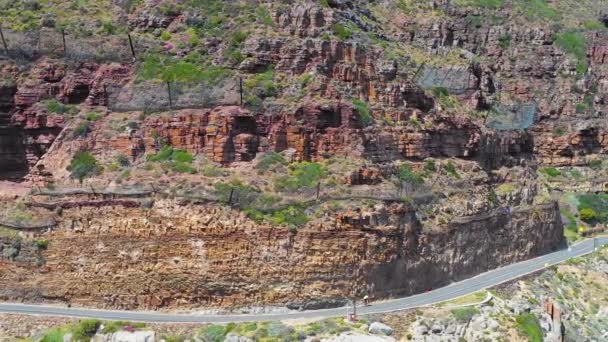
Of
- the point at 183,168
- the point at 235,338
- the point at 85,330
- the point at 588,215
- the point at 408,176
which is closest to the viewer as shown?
the point at 235,338

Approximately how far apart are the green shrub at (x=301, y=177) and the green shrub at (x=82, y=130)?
1353 cm

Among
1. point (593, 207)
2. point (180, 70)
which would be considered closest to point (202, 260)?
point (180, 70)

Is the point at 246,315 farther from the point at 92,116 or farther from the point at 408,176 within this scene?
the point at 92,116

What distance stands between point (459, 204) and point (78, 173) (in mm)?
26242

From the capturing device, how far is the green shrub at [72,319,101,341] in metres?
40.4

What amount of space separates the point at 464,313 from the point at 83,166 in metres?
25.2

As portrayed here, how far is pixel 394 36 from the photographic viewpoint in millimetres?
80062

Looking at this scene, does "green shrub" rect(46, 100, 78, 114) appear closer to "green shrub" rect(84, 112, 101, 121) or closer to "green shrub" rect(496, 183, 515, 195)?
"green shrub" rect(84, 112, 101, 121)

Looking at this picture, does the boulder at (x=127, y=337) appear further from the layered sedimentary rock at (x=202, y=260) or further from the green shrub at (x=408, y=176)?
the green shrub at (x=408, y=176)

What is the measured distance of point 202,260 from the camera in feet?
140

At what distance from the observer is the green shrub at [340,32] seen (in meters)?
56.5

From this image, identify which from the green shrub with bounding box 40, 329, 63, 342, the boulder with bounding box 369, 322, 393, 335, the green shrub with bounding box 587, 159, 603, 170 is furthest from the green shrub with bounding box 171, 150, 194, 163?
the green shrub with bounding box 587, 159, 603, 170

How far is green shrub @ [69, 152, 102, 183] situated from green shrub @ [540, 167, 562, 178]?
53186 mm

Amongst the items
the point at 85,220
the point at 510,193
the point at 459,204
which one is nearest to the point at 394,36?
the point at 510,193
